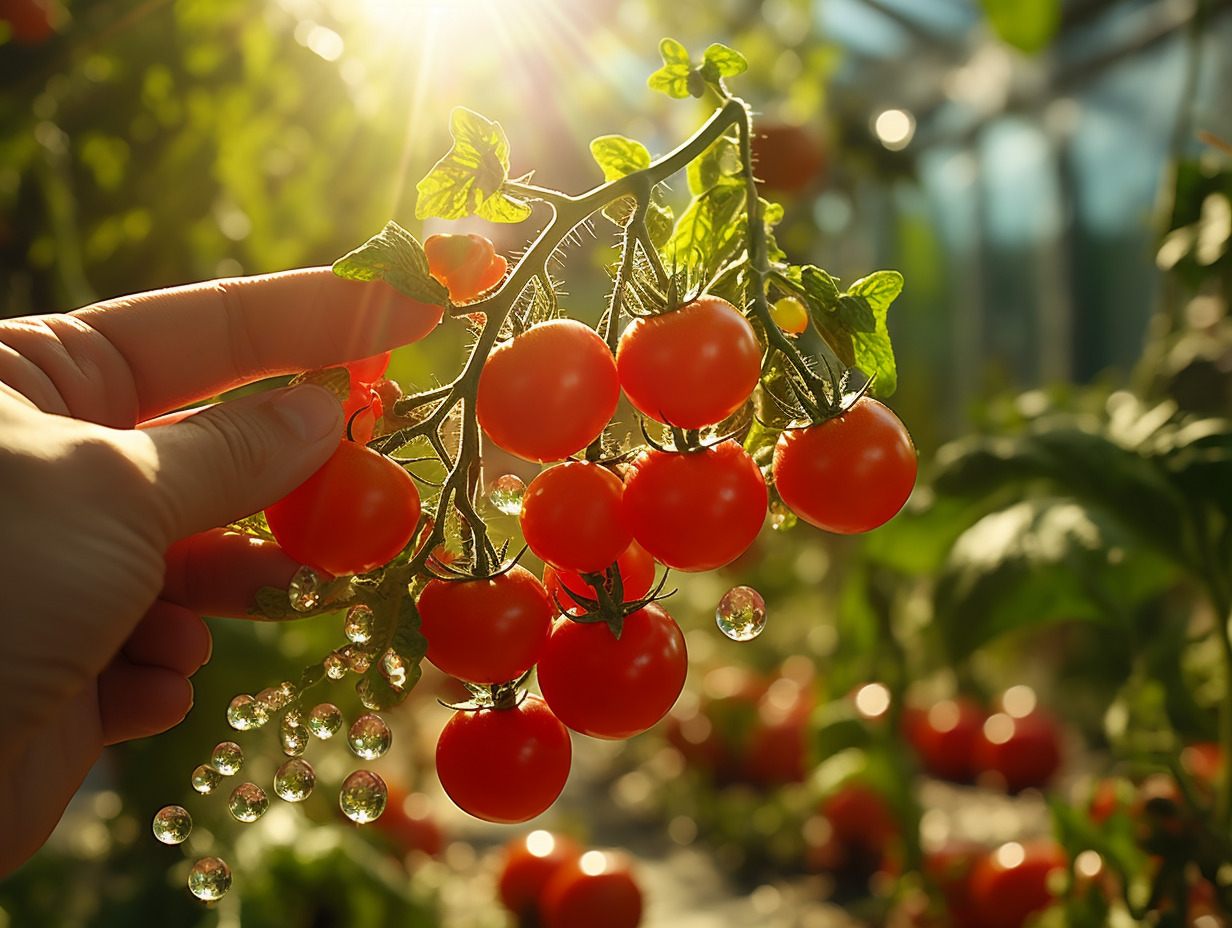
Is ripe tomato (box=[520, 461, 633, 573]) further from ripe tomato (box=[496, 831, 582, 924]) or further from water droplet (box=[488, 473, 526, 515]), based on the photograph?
ripe tomato (box=[496, 831, 582, 924])

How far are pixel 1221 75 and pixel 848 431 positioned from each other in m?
2.23

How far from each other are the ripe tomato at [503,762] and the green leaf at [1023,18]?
90 centimetres

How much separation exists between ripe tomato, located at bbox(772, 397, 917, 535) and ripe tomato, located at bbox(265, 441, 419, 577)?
0.35ft

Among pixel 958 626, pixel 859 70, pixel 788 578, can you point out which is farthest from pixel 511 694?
pixel 859 70

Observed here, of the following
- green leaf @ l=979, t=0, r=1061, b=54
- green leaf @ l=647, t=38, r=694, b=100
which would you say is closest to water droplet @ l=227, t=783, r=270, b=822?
green leaf @ l=647, t=38, r=694, b=100

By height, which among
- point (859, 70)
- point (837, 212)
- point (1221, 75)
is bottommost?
point (837, 212)

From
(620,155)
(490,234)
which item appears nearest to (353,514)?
(620,155)

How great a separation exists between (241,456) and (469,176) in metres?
0.10

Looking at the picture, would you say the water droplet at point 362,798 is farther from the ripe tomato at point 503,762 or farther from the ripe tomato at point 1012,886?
the ripe tomato at point 1012,886

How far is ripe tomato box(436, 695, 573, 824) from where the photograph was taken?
0.28 m

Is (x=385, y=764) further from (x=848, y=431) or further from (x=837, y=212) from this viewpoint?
(x=848, y=431)

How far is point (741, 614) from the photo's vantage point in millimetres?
274

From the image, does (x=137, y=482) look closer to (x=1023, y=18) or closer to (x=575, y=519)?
(x=575, y=519)

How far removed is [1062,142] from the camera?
275 centimetres
